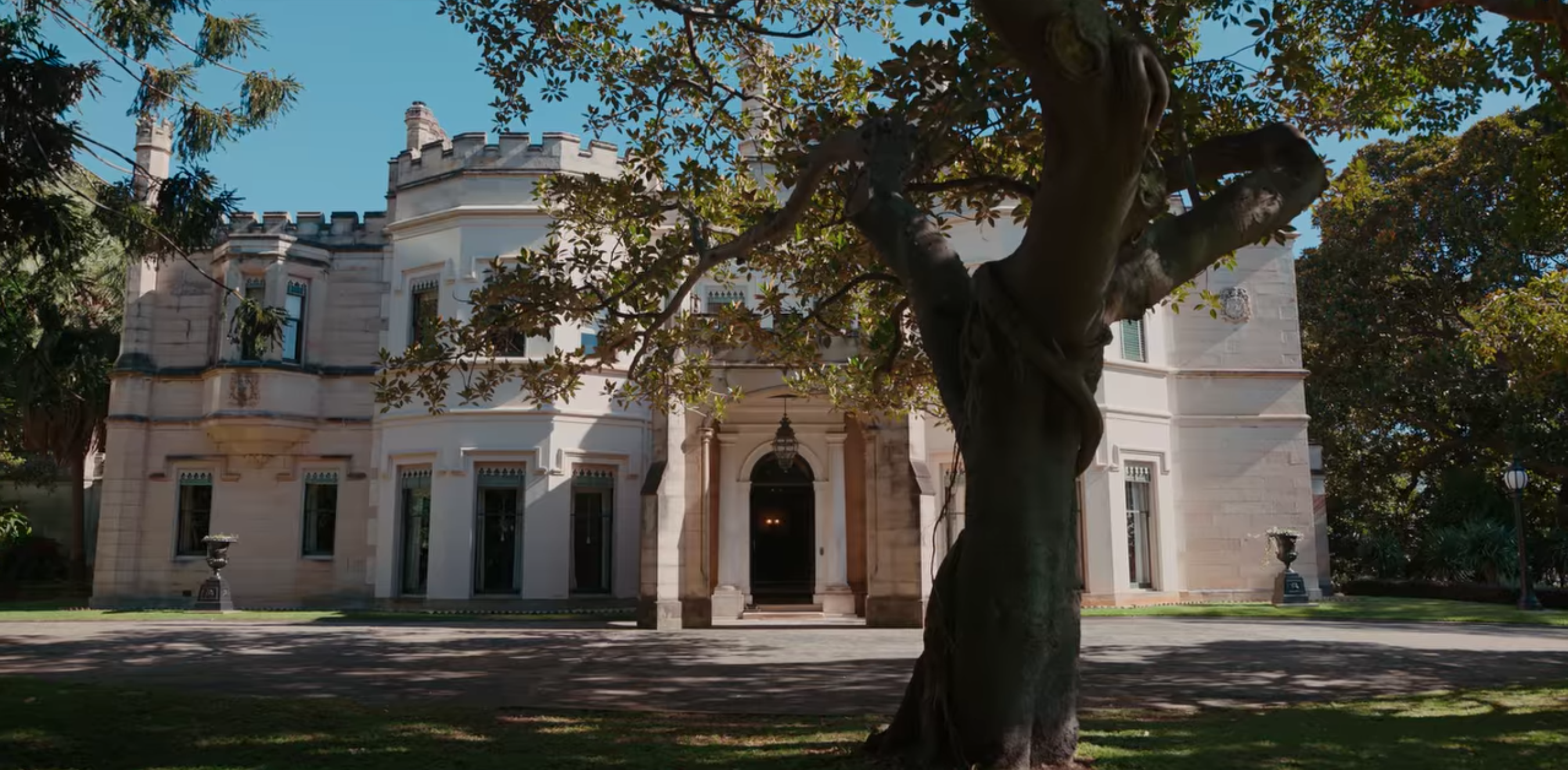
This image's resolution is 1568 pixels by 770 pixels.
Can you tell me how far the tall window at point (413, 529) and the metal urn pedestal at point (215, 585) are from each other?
3.62 m

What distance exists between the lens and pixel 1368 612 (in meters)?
20.3

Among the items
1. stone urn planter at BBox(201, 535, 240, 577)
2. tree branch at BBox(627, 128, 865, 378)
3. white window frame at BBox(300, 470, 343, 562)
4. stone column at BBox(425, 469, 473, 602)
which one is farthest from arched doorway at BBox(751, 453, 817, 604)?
tree branch at BBox(627, 128, 865, 378)

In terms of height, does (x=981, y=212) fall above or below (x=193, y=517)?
above

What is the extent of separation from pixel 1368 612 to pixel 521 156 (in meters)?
19.2

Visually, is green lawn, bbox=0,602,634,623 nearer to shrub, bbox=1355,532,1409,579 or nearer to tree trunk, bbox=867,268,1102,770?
tree trunk, bbox=867,268,1102,770

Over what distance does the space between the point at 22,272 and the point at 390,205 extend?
12.6m

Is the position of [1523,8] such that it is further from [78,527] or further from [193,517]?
[78,527]

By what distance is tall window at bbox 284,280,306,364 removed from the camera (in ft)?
85.1

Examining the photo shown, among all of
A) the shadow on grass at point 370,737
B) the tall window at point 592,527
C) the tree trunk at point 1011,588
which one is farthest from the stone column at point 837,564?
the tree trunk at point 1011,588

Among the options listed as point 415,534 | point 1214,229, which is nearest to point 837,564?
point 415,534

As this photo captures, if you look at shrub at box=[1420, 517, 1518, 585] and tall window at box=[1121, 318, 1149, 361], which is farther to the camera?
shrub at box=[1420, 517, 1518, 585]

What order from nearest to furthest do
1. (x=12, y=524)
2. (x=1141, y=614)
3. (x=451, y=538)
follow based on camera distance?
(x=12, y=524) → (x=1141, y=614) → (x=451, y=538)

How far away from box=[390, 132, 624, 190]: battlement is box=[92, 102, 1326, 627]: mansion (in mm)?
57

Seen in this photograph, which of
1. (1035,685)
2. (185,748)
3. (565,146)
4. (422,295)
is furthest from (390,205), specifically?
(1035,685)
